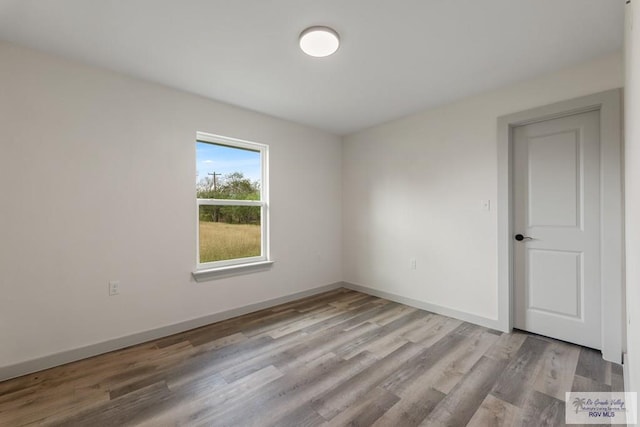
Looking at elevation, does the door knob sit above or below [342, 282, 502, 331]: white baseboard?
above

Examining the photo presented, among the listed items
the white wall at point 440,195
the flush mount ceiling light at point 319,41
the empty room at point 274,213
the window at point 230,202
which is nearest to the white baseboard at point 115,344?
the empty room at point 274,213

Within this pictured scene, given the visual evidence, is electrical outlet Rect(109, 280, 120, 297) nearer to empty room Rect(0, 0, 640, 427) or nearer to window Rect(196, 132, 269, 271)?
empty room Rect(0, 0, 640, 427)

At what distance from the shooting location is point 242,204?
11.0 feet

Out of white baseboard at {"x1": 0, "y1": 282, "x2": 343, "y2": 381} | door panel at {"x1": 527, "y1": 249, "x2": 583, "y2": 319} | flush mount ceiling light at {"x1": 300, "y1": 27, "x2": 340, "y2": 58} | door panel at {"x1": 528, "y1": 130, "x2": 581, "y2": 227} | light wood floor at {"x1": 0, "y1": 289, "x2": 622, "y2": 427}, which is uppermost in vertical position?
flush mount ceiling light at {"x1": 300, "y1": 27, "x2": 340, "y2": 58}

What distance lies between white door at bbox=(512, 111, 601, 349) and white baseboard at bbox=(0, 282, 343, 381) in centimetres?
278

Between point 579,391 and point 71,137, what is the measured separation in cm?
411

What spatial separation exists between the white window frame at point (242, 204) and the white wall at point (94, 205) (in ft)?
0.32

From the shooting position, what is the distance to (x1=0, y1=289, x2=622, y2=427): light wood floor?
1.66 m

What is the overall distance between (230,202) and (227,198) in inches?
2.4

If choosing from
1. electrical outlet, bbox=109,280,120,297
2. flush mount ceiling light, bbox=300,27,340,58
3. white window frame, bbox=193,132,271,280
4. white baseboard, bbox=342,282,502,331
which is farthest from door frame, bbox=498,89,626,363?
electrical outlet, bbox=109,280,120,297

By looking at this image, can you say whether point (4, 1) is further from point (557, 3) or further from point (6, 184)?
point (557, 3)

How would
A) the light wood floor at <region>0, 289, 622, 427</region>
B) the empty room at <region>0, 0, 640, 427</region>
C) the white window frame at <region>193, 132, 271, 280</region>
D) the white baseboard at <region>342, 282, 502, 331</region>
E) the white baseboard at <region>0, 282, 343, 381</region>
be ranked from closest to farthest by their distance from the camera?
the light wood floor at <region>0, 289, 622, 427</region> → the empty room at <region>0, 0, 640, 427</region> → the white baseboard at <region>0, 282, 343, 381</region> → the white baseboard at <region>342, 282, 502, 331</region> → the white window frame at <region>193, 132, 271, 280</region>

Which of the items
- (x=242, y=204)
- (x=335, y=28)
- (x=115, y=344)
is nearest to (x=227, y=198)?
(x=242, y=204)

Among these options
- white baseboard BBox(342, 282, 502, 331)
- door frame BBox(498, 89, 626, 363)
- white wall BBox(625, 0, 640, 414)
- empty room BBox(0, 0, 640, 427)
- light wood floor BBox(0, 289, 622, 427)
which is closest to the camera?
white wall BBox(625, 0, 640, 414)
